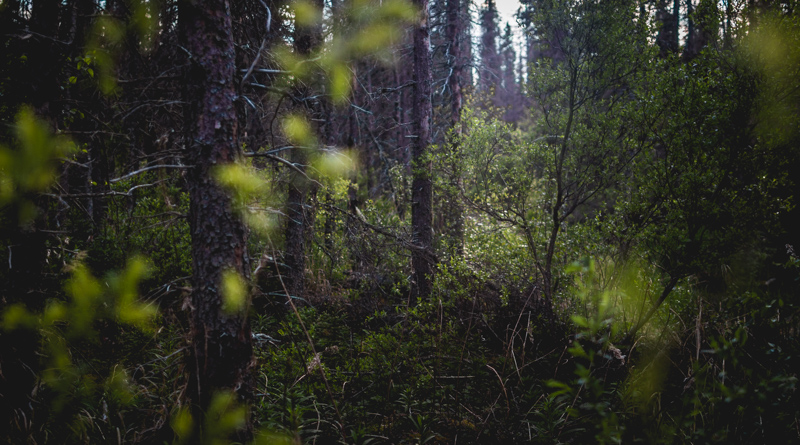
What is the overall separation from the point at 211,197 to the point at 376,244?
2332 mm

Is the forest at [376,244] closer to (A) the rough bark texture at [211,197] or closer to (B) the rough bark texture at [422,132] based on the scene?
(A) the rough bark texture at [211,197]

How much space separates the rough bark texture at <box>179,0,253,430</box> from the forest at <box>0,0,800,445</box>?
0.02 m

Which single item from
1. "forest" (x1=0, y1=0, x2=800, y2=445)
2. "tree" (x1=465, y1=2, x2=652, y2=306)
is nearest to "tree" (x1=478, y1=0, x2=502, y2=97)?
"tree" (x1=465, y1=2, x2=652, y2=306)

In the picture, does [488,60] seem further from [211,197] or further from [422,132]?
[211,197]

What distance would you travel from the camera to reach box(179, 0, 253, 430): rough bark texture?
2848 mm

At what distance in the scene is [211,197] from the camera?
9.43 ft

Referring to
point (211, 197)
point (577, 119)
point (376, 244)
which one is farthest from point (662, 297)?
point (211, 197)

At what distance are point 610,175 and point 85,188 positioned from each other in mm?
9248

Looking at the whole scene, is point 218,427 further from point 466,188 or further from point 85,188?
point 85,188

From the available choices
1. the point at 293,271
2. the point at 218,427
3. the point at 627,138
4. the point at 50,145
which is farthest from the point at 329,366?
the point at 627,138

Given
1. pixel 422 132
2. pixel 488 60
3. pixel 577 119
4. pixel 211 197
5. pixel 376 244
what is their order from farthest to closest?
pixel 488 60
pixel 422 132
pixel 577 119
pixel 376 244
pixel 211 197

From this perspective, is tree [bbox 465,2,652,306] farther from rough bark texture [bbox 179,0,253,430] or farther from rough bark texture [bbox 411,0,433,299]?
rough bark texture [bbox 179,0,253,430]

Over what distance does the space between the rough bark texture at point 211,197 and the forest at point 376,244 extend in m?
0.02

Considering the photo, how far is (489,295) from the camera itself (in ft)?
20.2
